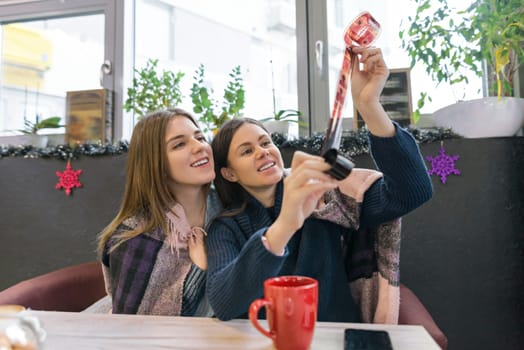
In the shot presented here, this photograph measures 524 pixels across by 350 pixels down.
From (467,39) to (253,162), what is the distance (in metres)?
1.03

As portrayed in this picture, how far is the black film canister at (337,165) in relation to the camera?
1.82 ft

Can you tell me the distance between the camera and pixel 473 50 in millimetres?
1437

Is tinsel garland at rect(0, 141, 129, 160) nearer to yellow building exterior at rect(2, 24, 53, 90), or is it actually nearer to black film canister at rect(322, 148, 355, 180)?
yellow building exterior at rect(2, 24, 53, 90)

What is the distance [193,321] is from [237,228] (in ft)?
0.84

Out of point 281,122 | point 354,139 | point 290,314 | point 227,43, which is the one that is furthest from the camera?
point 227,43

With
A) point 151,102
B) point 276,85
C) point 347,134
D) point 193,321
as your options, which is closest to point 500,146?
point 347,134

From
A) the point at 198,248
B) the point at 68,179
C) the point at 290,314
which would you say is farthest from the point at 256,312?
the point at 68,179

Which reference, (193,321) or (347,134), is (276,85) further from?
(193,321)

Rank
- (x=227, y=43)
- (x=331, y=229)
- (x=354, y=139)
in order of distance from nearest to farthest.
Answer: (x=331, y=229), (x=354, y=139), (x=227, y=43)

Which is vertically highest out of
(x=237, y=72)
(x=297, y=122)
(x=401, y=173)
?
(x=237, y=72)

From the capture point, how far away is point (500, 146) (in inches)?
54.7

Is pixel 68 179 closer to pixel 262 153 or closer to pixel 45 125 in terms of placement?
pixel 45 125

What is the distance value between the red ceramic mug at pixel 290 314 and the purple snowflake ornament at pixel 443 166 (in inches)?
42.0

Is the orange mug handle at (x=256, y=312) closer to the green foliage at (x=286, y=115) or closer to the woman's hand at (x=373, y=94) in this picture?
the woman's hand at (x=373, y=94)
